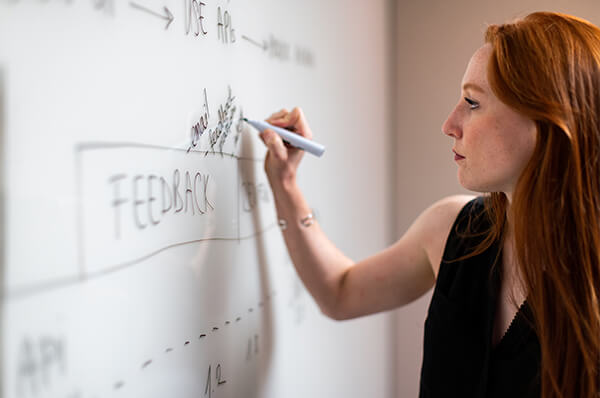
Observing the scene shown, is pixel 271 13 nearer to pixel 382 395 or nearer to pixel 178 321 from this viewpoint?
pixel 178 321

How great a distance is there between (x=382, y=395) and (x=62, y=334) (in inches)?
40.7

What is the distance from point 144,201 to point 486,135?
1.31ft

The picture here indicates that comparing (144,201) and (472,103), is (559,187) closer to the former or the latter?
(472,103)

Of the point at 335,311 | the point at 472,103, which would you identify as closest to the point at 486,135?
the point at 472,103

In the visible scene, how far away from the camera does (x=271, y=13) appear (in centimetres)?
73

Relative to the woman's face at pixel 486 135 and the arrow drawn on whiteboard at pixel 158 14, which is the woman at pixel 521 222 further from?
the arrow drawn on whiteboard at pixel 158 14

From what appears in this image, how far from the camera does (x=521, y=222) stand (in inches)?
26.7

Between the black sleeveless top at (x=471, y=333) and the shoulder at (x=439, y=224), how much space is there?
2 cm

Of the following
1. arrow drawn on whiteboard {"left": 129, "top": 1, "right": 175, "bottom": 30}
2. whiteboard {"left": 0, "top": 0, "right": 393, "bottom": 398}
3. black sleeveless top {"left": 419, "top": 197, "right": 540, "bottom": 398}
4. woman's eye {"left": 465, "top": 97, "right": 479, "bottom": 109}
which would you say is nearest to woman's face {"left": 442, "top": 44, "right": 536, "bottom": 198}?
woman's eye {"left": 465, "top": 97, "right": 479, "bottom": 109}

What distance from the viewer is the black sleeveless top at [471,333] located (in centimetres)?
71

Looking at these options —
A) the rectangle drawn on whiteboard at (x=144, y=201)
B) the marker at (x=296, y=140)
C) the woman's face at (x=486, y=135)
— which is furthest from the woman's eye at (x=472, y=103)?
the rectangle drawn on whiteboard at (x=144, y=201)

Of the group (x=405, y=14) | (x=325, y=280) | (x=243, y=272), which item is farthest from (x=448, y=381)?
(x=405, y=14)

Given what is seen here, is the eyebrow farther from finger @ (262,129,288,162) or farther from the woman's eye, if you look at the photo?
finger @ (262,129,288,162)

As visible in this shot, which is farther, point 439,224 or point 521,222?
point 439,224
